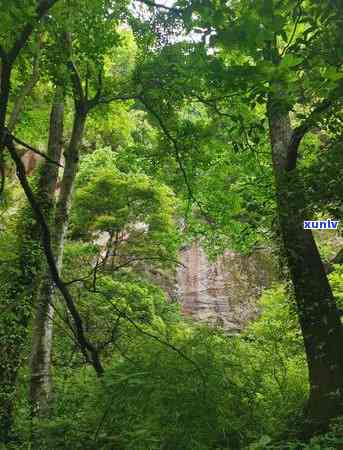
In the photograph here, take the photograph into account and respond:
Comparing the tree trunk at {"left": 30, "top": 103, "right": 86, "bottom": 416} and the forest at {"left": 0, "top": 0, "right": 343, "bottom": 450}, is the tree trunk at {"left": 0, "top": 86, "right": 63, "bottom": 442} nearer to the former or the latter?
the forest at {"left": 0, "top": 0, "right": 343, "bottom": 450}

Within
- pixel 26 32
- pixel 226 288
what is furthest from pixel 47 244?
pixel 226 288

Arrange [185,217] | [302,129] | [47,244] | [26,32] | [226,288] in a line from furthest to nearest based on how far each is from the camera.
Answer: [226,288] → [185,217] → [302,129] → [47,244] → [26,32]

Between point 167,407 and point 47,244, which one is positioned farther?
point 167,407

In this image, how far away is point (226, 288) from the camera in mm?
25438

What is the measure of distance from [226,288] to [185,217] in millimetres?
17764

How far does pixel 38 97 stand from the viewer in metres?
11.8

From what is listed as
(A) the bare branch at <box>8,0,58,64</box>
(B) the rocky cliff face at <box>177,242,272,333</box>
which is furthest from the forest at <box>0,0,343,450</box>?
(B) the rocky cliff face at <box>177,242,272,333</box>

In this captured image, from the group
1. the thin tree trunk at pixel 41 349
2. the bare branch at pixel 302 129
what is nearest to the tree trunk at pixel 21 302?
the thin tree trunk at pixel 41 349

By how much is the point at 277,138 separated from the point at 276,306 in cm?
775

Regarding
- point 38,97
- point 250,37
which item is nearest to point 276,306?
point 38,97

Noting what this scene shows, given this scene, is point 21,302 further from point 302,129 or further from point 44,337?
point 302,129

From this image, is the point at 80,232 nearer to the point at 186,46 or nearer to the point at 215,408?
the point at 186,46

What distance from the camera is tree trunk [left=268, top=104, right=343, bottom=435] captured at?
18.4 feet

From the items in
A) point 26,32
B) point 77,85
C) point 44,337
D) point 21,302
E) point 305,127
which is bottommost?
point 44,337
